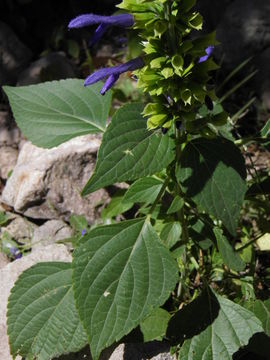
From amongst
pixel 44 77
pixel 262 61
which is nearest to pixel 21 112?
pixel 44 77

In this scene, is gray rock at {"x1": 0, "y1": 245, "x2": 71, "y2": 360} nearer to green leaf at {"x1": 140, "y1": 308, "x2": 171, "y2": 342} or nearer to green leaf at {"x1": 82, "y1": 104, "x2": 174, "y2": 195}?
green leaf at {"x1": 140, "y1": 308, "x2": 171, "y2": 342}

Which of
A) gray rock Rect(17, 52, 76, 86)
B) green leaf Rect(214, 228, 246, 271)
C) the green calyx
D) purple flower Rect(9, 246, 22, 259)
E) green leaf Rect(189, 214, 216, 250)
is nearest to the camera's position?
the green calyx

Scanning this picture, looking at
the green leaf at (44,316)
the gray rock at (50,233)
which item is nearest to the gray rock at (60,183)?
the gray rock at (50,233)

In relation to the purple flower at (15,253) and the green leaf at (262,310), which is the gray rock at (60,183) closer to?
the purple flower at (15,253)

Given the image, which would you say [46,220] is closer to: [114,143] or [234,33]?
[114,143]

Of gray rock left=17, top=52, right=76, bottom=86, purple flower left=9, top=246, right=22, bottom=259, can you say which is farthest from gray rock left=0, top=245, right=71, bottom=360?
gray rock left=17, top=52, right=76, bottom=86

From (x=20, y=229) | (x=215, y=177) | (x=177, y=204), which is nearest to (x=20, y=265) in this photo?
(x=20, y=229)
